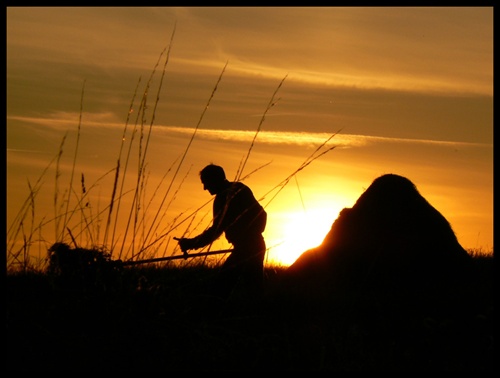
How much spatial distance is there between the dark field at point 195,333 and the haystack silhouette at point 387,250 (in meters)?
1.82

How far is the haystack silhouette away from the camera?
26.4ft

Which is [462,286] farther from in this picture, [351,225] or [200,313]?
[200,313]

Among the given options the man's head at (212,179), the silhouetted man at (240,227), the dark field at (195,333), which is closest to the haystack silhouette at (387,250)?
the silhouetted man at (240,227)

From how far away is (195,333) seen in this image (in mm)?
4891

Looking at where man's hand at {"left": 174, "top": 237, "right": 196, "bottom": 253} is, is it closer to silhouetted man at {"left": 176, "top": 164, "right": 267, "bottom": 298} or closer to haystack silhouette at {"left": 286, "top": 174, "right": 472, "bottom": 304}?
silhouetted man at {"left": 176, "top": 164, "right": 267, "bottom": 298}

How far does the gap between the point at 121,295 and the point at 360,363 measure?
1.48 meters

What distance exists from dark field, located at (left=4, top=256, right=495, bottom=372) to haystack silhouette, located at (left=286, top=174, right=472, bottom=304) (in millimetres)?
1825

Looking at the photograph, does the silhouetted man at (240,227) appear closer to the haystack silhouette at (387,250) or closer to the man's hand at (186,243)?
the man's hand at (186,243)

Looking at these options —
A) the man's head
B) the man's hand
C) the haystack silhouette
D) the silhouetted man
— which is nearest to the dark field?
the man's hand

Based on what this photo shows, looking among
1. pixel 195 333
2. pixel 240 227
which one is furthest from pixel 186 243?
pixel 195 333

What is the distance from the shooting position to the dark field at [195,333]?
4.67m
